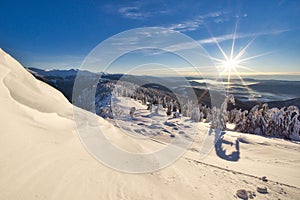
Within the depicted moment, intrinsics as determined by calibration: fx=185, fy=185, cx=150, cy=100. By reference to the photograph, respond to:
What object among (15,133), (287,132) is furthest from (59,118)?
(287,132)

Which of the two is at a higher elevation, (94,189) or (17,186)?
(17,186)

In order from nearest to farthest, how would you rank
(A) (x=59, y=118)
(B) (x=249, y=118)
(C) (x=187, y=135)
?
(A) (x=59, y=118)
(C) (x=187, y=135)
(B) (x=249, y=118)

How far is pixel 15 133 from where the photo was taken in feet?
12.0

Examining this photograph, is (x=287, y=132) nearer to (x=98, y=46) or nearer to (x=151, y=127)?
(x=151, y=127)

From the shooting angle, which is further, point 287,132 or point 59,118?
point 287,132

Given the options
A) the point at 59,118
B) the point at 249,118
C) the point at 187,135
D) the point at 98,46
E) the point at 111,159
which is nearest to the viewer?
the point at 111,159

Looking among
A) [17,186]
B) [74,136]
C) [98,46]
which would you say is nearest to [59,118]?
[74,136]

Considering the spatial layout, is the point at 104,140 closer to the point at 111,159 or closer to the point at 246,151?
the point at 111,159

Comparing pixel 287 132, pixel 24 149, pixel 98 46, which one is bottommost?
pixel 287 132

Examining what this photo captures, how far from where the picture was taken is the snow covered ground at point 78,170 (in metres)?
3.02

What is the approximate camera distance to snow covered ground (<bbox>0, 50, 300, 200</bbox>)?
3020 mm

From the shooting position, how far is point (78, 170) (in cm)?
362

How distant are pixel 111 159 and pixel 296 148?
818 centimetres

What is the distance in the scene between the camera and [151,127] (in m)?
11.0
